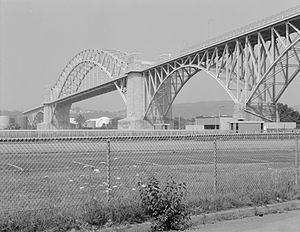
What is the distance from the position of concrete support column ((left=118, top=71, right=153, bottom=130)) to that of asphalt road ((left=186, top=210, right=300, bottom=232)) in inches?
2911

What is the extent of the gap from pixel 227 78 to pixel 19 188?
4677 cm

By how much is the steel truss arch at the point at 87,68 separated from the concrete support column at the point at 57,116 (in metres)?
2.87

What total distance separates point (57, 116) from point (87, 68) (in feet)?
70.5

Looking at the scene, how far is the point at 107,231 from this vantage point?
5906 millimetres

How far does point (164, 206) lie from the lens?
6.18m

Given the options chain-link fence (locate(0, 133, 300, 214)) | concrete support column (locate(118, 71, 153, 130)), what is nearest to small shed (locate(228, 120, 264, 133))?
concrete support column (locate(118, 71, 153, 130))

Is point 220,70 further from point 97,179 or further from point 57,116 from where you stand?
point 57,116

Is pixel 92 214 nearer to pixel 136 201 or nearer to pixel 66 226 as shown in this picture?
pixel 66 226

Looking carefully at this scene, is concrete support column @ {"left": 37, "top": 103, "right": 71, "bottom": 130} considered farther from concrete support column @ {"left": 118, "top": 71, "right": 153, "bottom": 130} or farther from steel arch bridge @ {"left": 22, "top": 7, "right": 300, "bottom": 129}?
concrete support column @ {"left": 118, "top": 71, "right": 153, "bottom": 130}

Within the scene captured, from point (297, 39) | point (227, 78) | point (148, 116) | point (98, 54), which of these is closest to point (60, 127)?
point (98, 54)

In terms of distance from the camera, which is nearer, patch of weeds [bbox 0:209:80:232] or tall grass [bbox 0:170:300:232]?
patch of weeds [bbox 0:209:80:232]

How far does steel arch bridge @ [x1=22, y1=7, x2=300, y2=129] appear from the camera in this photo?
4803cm

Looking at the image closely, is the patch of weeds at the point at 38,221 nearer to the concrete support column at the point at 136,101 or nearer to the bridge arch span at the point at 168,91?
the bridge arch span at the point at 168,91

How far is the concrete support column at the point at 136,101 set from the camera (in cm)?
8144
